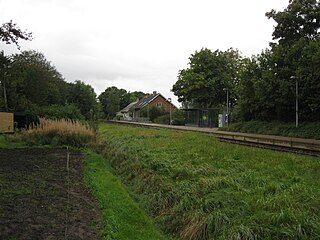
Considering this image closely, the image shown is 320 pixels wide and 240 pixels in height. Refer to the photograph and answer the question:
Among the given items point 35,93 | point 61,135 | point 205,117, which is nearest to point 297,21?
point 205,117

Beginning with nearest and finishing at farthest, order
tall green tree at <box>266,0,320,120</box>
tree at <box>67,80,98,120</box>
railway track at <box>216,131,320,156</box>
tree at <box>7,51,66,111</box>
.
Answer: railway track at <box>216,131,320,156</box>
tall green tree at <box>266,0,320,120</box>
tree at <box>7,51,66,111</box>
tree at <box>67,80,98,120</box>

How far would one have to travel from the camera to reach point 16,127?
2897cm

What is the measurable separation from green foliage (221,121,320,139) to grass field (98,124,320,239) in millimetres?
12091

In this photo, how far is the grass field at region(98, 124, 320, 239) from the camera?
538 centimetres

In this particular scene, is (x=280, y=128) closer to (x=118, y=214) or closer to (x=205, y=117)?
(x=205, y=117)

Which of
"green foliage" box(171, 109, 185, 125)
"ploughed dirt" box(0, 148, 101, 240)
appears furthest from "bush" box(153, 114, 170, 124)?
"ploughed dirt" box(0, 148, 101, 240)

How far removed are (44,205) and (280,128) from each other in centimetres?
2293

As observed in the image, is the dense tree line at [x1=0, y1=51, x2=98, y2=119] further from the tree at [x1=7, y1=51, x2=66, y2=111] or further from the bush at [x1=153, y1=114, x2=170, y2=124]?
the bush at [x1=153, y1=114, x2=170, y2=124]

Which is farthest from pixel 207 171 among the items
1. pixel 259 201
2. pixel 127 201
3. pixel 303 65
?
pixel 303 65

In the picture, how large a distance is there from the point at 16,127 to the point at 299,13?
2611 centimetres

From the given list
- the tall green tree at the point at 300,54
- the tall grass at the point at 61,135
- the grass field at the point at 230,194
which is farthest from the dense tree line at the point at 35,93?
the grass field at the point at 230,194

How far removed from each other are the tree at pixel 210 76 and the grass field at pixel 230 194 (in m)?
36.8

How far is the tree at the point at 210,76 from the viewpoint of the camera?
1929 inches

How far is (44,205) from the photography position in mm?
6824
